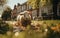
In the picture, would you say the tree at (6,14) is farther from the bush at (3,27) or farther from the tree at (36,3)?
the tree at (36,3)

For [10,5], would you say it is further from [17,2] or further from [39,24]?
[39,24]

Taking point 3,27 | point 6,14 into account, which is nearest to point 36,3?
point 6,14

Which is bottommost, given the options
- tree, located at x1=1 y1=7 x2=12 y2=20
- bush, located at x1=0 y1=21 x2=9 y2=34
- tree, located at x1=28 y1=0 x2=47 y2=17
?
bush, located at x1=0 y1=21 x2=9 y2=34

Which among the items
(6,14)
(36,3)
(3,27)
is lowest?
(3,27)

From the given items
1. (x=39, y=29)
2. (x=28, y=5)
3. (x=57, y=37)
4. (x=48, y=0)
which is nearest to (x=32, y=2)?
(x=28, y=5)

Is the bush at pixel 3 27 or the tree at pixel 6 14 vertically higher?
the tree at pixel 6 14

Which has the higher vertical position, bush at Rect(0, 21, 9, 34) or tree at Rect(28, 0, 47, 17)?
tree at Rect(28, 0, 47, 17)

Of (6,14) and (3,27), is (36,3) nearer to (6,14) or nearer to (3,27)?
(6,14)

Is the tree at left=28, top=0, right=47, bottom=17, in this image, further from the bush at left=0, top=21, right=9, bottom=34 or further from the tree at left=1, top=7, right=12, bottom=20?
the bush at left=0, top=21, right=9, bottom=34

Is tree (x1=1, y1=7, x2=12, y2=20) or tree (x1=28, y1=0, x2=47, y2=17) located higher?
tree (x1=28, y1=0, x2=47, y2=17)

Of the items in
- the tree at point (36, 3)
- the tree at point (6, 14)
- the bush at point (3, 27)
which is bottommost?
the bush at point (3, 27)

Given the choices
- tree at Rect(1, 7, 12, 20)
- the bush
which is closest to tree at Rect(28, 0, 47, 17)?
tree at Rect(1, 7, 12, 20)

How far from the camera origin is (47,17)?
2432 mm

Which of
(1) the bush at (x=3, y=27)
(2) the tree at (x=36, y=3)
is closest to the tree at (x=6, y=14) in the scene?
(1) the bush at (x=3, y=27)
